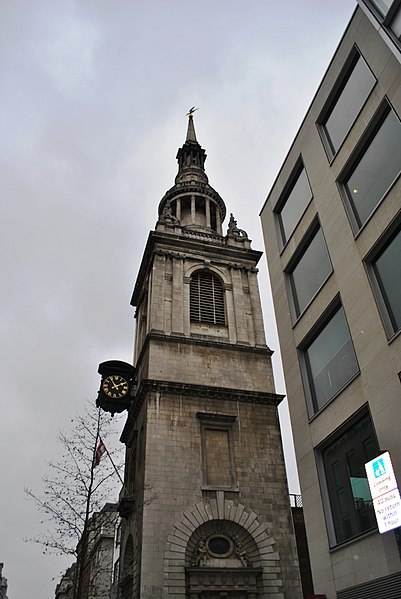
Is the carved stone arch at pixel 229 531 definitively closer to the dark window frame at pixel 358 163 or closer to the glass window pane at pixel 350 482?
the glass window pane at pixel 350 482

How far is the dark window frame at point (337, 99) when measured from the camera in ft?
50.6

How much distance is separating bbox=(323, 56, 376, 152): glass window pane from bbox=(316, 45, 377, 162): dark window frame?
7cm

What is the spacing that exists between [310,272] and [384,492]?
324 inches

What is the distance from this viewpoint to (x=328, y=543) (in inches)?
543

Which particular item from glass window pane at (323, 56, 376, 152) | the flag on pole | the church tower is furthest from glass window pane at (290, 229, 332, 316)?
the church tower

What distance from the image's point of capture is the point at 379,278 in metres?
13.1

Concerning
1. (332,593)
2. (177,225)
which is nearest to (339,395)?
(332,593)

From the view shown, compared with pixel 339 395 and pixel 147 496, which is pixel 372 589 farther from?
pixel 147 496

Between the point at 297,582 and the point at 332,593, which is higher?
the point at 297,582

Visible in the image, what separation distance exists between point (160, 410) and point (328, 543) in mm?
14505

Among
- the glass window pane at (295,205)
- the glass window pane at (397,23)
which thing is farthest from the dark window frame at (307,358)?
the glass window pane at (397,23)

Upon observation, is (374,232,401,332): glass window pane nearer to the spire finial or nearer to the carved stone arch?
the carved stone arch

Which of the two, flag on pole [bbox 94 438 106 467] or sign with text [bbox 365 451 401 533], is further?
flag on pole [bbox 94 438 106 467]

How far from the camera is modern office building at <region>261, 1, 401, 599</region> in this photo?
12203mm
